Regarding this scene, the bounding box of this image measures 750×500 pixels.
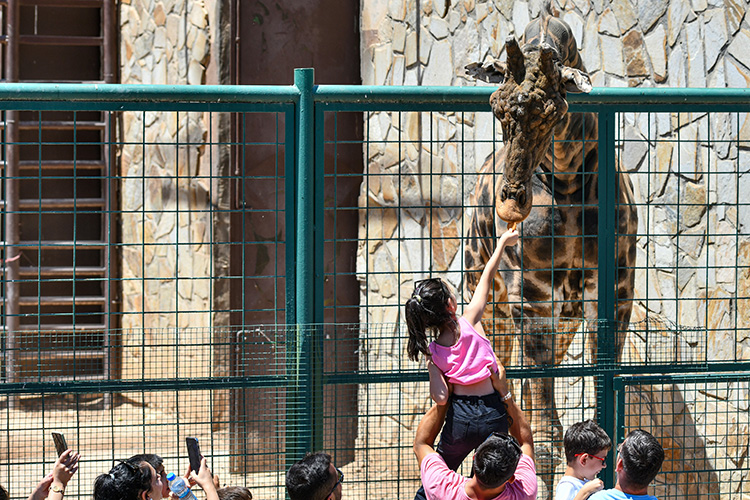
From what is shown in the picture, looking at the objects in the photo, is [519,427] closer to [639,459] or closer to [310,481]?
[639,459]

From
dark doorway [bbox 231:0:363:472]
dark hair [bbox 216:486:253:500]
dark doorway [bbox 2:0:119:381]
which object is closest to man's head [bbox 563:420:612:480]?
dark hair [bbox 216:486:253:500]

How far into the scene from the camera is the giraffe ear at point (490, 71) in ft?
12.6

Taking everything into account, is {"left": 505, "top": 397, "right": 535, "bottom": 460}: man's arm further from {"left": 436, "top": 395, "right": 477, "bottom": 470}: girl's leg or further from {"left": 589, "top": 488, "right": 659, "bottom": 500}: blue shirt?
{"left": 589, "top": 488, "right": 659, "bottom": 500}: blue shirt

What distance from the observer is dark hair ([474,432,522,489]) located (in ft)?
9.00

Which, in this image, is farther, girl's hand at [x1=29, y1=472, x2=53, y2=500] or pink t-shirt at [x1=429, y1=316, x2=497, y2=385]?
pink t-shirt at [x1=429, y1=316, x2=497, y2=385]

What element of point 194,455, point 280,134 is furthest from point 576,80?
point 280,134

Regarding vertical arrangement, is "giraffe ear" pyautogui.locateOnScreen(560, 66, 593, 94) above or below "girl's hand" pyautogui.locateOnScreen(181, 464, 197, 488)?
above

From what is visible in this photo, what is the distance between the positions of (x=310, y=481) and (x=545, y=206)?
1.83 metres

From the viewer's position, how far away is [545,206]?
13.1 ft

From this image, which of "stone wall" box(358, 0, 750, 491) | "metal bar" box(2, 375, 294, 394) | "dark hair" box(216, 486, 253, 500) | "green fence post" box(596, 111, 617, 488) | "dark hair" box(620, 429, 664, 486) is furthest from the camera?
"stone wall" box(358, 0, 750, 491)

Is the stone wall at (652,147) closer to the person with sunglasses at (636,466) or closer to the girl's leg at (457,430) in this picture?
the girl's leg at (457,430)

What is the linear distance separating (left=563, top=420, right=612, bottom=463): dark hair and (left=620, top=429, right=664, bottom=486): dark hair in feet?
0.93

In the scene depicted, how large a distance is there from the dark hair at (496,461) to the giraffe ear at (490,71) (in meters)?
1.76

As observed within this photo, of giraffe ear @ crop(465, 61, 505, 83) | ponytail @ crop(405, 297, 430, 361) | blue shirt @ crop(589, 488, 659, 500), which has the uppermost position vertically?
giraffe ear @ crop(465, 61, 505, 83)
